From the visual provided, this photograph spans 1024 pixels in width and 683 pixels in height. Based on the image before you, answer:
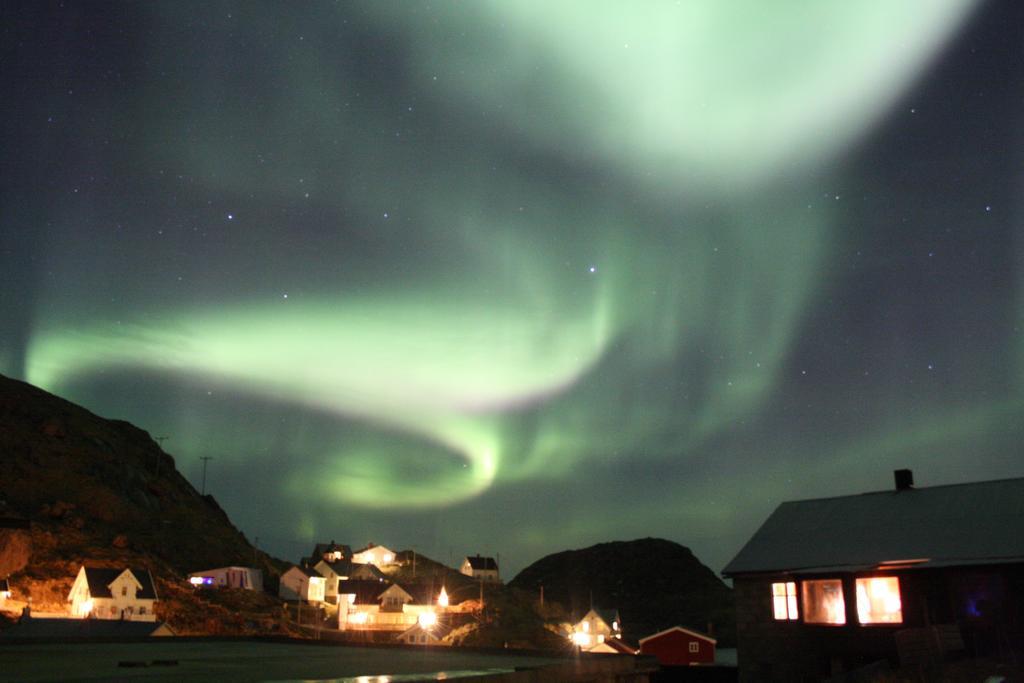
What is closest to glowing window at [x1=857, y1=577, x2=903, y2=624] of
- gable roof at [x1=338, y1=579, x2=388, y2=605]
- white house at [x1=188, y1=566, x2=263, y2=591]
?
white house at [x1=188, y1=566, x2=263, y2=591]

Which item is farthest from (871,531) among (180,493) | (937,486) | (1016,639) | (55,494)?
(180,493)

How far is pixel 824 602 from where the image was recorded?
2981 cm

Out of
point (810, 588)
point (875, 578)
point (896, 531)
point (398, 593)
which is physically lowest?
point (398, 593)

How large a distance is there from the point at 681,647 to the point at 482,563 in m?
111

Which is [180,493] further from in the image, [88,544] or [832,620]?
[832,620]

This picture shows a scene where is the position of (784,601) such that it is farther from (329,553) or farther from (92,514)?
(329,553)

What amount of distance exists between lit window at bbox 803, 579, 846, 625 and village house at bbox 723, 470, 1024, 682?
0.04 m

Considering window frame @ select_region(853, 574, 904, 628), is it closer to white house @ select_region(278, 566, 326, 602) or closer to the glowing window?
the glowing window

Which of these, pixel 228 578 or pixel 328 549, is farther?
pixel 328 549

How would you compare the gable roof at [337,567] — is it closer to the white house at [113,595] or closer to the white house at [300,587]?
the white house at [300,587]

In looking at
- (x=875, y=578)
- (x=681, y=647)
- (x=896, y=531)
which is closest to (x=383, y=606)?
(x=681, y=647)

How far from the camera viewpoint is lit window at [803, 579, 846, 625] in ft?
95.5

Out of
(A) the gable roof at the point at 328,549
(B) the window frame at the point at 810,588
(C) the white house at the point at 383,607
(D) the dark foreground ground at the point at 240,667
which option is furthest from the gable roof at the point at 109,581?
(A) the gable roof at the point at 328,549

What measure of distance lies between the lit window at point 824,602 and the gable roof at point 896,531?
0.68 meters
